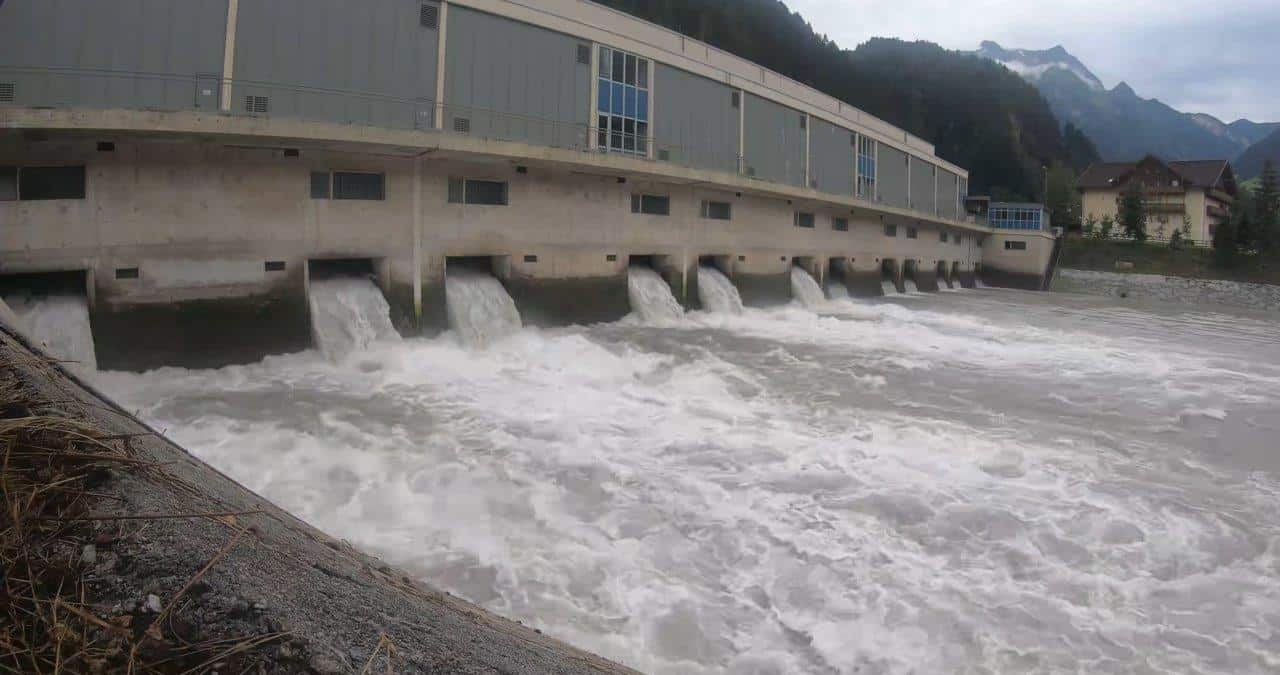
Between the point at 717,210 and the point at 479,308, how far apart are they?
9861 millimetres

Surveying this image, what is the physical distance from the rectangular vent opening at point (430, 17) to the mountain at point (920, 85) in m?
41.8

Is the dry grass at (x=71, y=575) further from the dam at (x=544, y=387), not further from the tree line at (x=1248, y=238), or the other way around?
the tree line at (x=1248, y=238)

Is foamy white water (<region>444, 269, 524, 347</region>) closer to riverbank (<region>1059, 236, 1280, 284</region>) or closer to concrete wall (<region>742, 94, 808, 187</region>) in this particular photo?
concrete wall (<region>742, 94, 808, 187</region>)

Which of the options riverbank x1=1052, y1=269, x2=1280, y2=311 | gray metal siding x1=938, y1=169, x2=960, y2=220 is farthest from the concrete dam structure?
riverbank x1=1052, y1=269, x2=1280, y2=311

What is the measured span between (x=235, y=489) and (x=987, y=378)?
12.0 m

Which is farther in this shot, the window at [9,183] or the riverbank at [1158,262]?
the riverbank at [1158,262]

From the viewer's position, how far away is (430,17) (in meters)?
16.4

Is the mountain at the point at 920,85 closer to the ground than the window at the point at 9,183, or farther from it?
farther from it

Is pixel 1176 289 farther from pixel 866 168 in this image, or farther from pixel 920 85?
pixel 920 85

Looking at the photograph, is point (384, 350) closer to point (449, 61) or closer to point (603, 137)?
point (449, 61)

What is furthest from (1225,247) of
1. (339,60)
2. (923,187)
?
(339,60)

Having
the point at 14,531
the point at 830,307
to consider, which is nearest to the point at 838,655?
the point at 14,531

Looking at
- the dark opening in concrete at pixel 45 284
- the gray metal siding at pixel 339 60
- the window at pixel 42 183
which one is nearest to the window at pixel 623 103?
the gray metal siding at pixel 339 60

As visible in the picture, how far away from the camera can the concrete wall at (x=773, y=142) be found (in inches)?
1046
